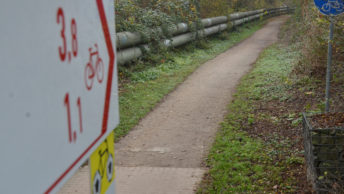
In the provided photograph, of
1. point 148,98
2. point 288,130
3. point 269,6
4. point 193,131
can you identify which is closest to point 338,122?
point 288,130

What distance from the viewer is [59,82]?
0.85 meters

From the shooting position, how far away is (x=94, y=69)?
109 cm

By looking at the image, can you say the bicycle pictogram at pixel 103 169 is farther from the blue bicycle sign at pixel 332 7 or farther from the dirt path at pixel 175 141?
the blue bicycle sign at pixel 332 7

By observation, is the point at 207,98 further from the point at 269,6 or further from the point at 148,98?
the point at 269,6

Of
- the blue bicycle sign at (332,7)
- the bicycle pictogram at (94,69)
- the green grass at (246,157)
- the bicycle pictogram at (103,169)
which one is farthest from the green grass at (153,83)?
the bicycle pictogram at (94,69)

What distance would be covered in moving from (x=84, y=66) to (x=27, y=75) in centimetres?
28

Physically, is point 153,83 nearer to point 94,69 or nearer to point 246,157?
point 246,157

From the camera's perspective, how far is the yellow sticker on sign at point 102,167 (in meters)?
1.18

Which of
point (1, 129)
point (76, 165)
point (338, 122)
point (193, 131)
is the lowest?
point (193, 131)

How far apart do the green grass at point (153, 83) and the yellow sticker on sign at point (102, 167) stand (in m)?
4.85

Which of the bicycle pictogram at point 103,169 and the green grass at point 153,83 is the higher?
the bicycle pictogram at point 103,169

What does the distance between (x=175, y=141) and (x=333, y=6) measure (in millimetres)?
2950

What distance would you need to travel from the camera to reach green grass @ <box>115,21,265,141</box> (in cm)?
711

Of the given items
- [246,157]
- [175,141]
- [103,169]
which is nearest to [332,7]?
[246,157]
